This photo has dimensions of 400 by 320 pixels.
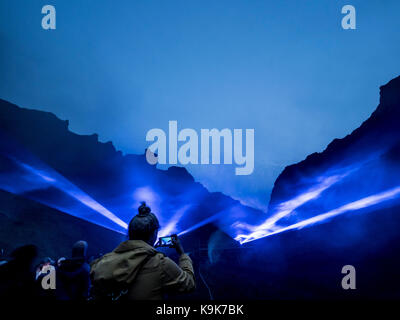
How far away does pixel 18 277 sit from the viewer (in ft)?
7.98

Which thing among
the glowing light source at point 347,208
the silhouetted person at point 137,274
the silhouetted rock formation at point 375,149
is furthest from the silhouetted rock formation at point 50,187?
the silhouetted person at point 137,274

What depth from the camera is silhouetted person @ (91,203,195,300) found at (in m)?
1.64


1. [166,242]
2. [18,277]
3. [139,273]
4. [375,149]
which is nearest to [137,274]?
[139,273]

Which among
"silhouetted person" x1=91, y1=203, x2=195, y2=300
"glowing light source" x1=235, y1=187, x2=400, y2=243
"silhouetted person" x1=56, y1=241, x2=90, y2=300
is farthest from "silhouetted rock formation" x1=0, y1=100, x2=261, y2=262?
"silhouetted person" x1=91, y1=203, x2=195, y2=300

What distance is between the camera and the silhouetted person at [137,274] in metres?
1.64

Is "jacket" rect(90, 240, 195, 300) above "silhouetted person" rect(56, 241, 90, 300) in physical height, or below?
above

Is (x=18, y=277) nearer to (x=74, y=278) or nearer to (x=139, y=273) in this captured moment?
(x=74, y=278)

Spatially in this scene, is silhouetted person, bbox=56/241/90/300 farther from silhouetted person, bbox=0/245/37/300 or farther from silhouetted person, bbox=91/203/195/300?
silhouetted person, bbox=91/203/195/300

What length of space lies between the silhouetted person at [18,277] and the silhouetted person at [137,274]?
1244mm

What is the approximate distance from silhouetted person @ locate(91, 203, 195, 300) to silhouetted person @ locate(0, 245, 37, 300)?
1.24m

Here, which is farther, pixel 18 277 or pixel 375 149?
pixel 375 149

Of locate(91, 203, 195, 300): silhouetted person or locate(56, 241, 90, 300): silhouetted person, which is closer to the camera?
locate(91, 203, 195, 300): silhouetted person

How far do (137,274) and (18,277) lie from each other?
5.58 ft
